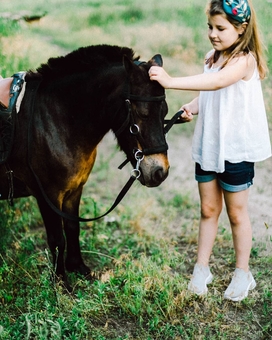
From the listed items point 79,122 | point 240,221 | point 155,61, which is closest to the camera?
point 155,61

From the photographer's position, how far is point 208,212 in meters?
3.29

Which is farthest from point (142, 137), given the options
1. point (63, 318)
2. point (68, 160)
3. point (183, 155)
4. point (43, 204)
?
point (183, 155)

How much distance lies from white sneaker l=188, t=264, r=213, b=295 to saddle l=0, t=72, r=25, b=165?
1610 millimetres

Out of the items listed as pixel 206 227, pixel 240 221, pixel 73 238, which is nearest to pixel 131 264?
pixel 73 238

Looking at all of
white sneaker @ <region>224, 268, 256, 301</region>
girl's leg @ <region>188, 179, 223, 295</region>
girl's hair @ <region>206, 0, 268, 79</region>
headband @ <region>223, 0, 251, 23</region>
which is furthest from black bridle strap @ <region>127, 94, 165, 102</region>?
white sneaker @ <region>224, 268, 256, 301</region>

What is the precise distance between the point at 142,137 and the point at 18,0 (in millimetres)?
5552

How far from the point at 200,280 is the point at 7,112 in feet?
5.98

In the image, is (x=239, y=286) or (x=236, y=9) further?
(x=239, y=286)

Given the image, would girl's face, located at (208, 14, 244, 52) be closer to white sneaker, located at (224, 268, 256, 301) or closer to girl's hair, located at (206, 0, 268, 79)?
girl's hair, located at (206, 0, 268, 79)

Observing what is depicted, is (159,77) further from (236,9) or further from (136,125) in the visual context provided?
(236,9)

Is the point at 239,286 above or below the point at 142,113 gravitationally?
below

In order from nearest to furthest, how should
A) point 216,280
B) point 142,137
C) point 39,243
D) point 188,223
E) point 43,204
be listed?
point 142,137 → point 43,204 → point 216,280 → point 39,243 → point 188,223

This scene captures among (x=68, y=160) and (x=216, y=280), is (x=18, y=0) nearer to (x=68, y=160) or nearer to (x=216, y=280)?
(x=68, y=160)

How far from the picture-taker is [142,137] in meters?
2.70
